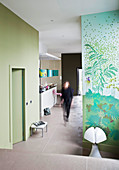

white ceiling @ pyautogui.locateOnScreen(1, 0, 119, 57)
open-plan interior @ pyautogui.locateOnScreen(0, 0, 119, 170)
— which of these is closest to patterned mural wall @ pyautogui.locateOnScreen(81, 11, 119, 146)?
open-plan interior @ pyautogui.locateOnScreen(0, 0, 119, 170)

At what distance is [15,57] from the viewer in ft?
10.0

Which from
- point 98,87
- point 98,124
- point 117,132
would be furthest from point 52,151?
point 98,87

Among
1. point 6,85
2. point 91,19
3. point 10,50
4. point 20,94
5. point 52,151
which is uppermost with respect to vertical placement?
point 91,19

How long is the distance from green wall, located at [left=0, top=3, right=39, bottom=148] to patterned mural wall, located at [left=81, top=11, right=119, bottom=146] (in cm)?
128

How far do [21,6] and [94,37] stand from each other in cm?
139

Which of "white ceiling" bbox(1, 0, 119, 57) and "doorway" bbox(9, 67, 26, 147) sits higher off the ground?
"white ceiling" bbox(1, 0, 119, 57)

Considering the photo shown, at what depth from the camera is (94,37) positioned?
295cm

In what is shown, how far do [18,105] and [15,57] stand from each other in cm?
103

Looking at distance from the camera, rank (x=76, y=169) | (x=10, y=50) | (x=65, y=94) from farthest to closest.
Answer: (x=10, y=50)
(x=65, y=94)
(x=76, y=169)

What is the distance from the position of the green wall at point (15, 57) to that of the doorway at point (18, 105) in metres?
0.14

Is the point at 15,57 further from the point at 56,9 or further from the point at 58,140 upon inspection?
the point at 58,140

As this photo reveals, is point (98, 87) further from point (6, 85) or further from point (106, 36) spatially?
point (6, 85)

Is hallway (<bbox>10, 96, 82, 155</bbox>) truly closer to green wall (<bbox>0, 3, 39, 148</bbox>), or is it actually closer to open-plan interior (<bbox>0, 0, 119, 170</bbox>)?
open-plan interior (<bbox>0, 0, 119, 170</bbox>)

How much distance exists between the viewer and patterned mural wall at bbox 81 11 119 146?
9.37ft
